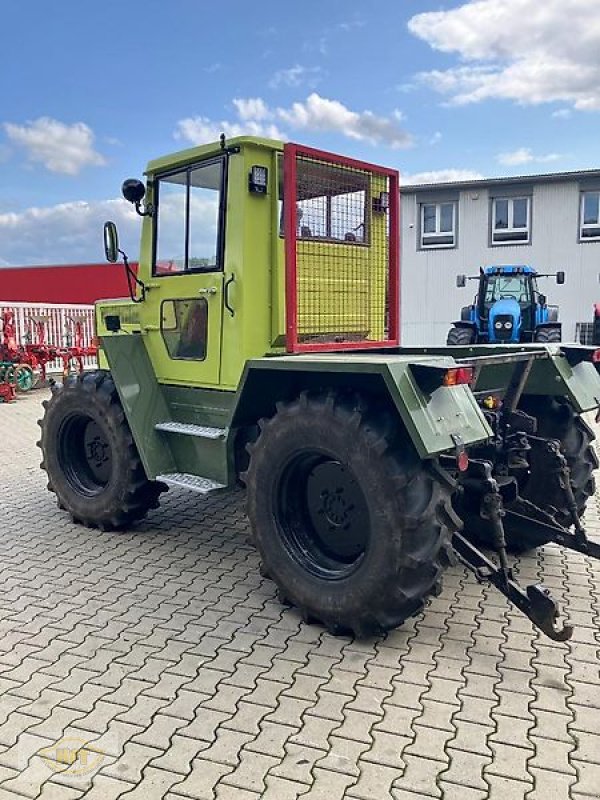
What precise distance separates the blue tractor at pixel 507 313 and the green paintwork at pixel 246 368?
35.6 feet

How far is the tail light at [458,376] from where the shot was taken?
131 inches

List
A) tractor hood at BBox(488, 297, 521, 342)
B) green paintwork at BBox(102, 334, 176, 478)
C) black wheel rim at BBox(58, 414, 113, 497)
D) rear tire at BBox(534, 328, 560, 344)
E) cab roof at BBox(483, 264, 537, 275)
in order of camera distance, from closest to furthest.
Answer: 1. green paintwork at BBox(102, 334, 176, 478)
2. black wheel rim at BBox(58, 414, 113, 497)
3. rear tire at BBox(534, 328, 560, 344)
4. tractor hood at BBox(488, 297, 521, 342)
5. cab roof at BBox(483, 264, 537, 275)

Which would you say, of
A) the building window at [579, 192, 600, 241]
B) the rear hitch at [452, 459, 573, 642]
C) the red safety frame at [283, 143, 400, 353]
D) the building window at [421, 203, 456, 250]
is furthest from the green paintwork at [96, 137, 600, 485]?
the building window at [421, 203, 456, 250]

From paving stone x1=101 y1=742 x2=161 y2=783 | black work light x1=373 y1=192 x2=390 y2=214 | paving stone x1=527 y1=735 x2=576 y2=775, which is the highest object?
black work light x1=373 y1=192 x2=390 y2=214

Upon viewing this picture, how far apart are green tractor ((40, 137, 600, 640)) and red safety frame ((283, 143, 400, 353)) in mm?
13

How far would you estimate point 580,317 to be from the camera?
21.5 metres

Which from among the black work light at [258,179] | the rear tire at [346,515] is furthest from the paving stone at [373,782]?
the black work light at [258,179]

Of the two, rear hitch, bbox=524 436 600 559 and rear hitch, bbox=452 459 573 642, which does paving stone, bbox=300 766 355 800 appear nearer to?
rear hitch, bbox=452 459 573 642

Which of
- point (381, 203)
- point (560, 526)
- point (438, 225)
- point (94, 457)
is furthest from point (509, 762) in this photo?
point (438, 225)

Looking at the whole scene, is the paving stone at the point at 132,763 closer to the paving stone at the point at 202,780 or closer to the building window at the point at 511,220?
the paving stone at the point at 202,780

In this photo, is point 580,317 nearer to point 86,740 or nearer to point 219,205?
point 219,205

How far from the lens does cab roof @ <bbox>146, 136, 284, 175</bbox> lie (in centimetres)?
424

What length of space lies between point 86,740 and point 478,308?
14.4m
